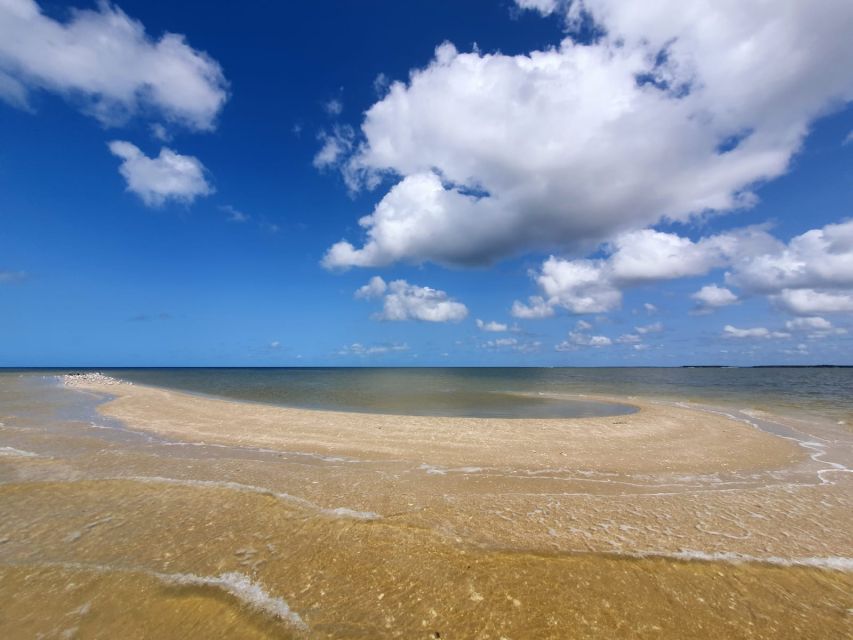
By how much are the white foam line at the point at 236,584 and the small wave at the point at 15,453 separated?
32.7 feet

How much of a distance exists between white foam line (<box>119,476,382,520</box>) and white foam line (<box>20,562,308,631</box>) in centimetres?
260

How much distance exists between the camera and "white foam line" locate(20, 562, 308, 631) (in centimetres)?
525

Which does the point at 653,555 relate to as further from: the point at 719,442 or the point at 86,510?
the point at 719,442

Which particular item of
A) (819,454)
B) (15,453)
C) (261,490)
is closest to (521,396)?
(819,454)

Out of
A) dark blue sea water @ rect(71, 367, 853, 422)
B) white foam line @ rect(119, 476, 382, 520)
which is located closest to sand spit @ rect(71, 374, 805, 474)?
white foam line @ rect(119, 476, 382, 520)

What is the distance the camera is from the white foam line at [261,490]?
840 cm

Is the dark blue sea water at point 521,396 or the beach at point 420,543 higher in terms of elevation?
the dark blue sea water at point 521,396

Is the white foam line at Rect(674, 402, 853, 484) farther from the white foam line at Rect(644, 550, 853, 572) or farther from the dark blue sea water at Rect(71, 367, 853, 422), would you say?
the dark blue sea water at Rect(71, 367, 853, 422)

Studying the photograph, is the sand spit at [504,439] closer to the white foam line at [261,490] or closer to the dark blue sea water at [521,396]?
the white foam line at [261,490]

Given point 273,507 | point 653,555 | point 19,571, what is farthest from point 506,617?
point 19,571

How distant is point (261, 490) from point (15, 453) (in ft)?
35.0

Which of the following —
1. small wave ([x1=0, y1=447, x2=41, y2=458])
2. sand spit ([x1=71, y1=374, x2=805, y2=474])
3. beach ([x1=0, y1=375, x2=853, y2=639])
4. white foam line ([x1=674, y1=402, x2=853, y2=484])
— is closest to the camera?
beach ([x1=0, y1=375, x2=853, y2=639])

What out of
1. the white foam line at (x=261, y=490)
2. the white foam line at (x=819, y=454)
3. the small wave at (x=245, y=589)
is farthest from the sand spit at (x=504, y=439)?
the small wave at (x=245, y=589)

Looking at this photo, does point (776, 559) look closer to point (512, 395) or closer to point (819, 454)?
point (819, 454)
